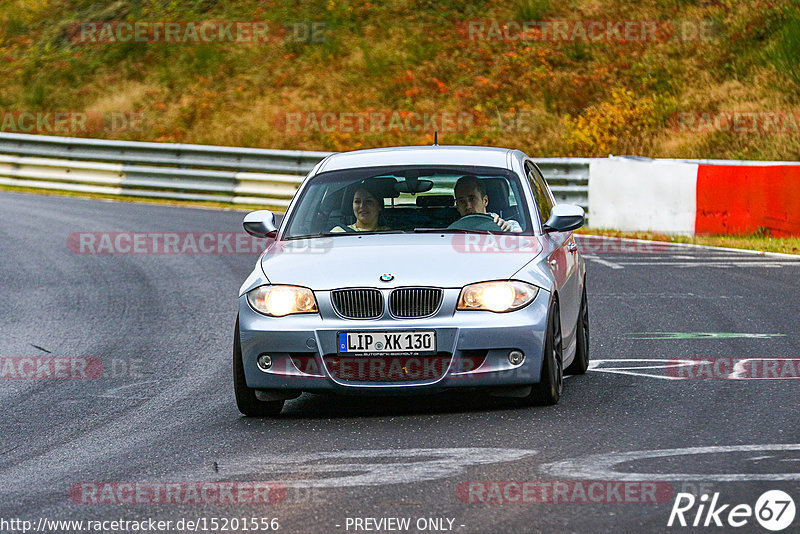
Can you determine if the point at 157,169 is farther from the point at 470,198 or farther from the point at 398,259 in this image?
the point at 398,259

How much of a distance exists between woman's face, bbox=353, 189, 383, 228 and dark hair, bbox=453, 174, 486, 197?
54 cm

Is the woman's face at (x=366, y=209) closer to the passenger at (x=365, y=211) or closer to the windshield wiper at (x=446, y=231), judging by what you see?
the passenger at (x=365, y=211)

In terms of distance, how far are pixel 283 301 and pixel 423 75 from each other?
27.6m

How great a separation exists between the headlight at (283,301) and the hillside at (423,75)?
2099cm

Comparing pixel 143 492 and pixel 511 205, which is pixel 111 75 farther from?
pixel 143 492

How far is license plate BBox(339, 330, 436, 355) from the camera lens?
7445 mm

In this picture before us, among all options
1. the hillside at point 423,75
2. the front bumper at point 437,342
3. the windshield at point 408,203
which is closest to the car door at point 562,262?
the windshield at point 408,203

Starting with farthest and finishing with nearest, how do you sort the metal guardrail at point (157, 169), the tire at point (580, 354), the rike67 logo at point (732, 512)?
1. the metal guardrail at point (157, 169)
2. the tire at point (580, 354)
3. the rike67 logo at point (732, 512)

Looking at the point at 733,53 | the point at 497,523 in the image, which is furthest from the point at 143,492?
the point at 733,53

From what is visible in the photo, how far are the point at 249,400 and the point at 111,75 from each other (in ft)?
103

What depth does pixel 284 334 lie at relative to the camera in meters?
7.60

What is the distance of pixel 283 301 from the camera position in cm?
769

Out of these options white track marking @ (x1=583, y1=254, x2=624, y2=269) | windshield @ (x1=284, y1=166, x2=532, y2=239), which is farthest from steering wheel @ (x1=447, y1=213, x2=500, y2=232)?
white track marking @ (x1=583, y1=254, x2=624, y2=269)

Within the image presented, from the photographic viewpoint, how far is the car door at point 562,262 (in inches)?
329
